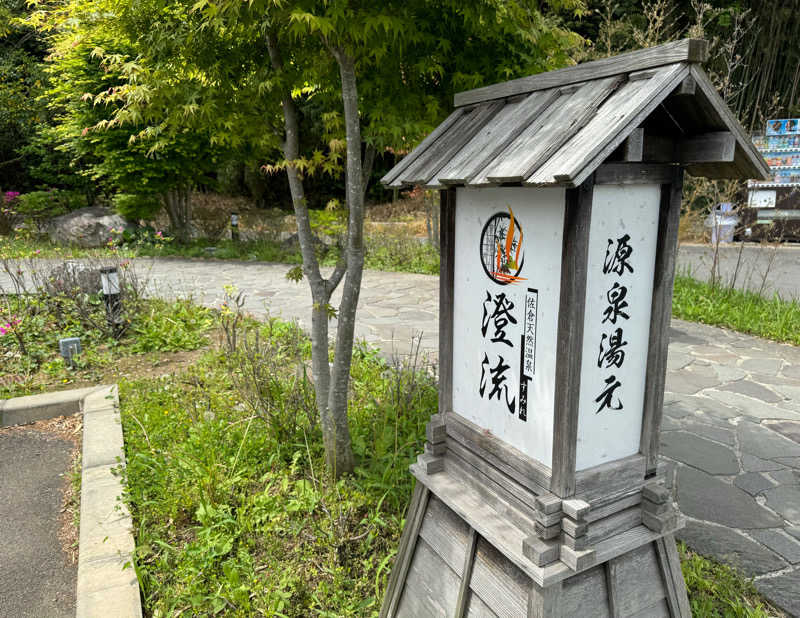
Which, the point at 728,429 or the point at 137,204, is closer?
the point at 728,429

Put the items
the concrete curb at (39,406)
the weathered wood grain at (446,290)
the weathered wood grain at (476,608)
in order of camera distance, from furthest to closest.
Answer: the concrete curb at (39,406)
the weathered wood grain at (446,290)
the weathered wood grain at (476,608)

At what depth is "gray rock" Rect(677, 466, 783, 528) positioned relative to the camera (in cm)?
315

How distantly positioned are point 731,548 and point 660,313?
191 centimetres

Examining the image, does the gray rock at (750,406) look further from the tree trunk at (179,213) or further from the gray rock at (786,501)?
the tree trunk at (179,213)

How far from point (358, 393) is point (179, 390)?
1494mm

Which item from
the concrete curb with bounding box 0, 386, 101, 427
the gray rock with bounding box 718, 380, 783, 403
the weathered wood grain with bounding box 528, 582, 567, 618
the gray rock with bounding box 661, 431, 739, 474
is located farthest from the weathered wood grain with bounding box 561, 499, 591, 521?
the concrete curb with bounding box 0, 386, 101, 427

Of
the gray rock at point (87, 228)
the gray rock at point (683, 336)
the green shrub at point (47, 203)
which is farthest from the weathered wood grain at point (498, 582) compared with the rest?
the green shrub at point (47, 203)

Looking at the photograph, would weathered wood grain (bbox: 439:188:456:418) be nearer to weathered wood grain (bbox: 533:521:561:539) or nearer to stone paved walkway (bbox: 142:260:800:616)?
weathered wood grain (bbox: 533:521:561:539)

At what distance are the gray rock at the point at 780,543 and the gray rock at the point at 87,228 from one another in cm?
1390

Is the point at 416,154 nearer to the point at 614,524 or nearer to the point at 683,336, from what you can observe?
the point at 614,524

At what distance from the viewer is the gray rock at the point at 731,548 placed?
9.07 feet

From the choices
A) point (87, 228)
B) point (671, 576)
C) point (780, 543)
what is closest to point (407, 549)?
point (671, 576)

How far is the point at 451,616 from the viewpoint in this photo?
1972mm

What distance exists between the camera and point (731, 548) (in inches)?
114
